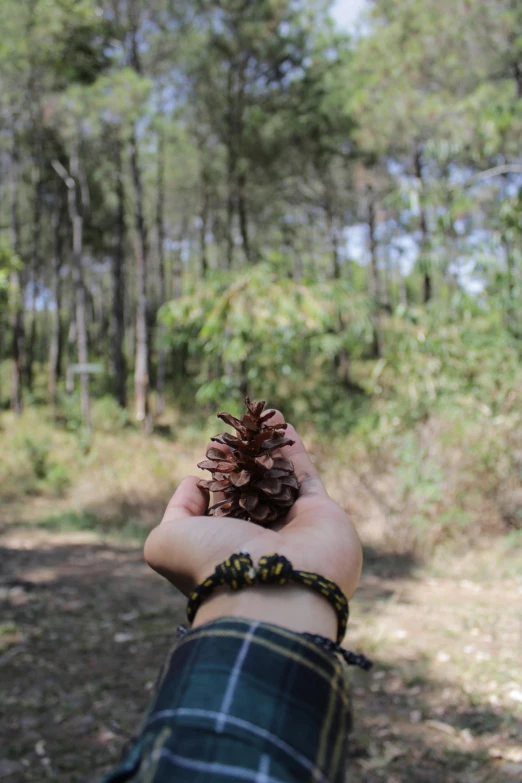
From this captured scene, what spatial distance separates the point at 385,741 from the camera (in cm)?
337

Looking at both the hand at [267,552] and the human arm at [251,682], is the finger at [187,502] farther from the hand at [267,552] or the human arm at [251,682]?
the human arm at [251,682]

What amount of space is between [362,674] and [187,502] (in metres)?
3.38

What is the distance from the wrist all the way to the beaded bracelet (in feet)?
0.04

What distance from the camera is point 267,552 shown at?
105 cm

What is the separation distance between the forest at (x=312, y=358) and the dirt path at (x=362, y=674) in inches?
0.9

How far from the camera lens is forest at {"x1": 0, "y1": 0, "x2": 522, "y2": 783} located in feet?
13.4

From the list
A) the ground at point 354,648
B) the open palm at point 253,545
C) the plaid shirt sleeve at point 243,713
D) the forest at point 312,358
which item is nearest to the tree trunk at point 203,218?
the forest at point 312,358

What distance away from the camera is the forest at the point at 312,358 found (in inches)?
160

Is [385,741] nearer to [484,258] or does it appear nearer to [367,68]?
[484,258]

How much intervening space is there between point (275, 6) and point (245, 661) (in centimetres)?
1516

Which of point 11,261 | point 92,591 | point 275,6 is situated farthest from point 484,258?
point 275,6

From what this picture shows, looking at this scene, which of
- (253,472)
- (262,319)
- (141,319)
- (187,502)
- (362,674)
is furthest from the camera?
(141,319)

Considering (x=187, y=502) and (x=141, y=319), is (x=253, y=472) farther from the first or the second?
(x=141, y=319)

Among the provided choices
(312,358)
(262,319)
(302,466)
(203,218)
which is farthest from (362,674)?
(203,218)
